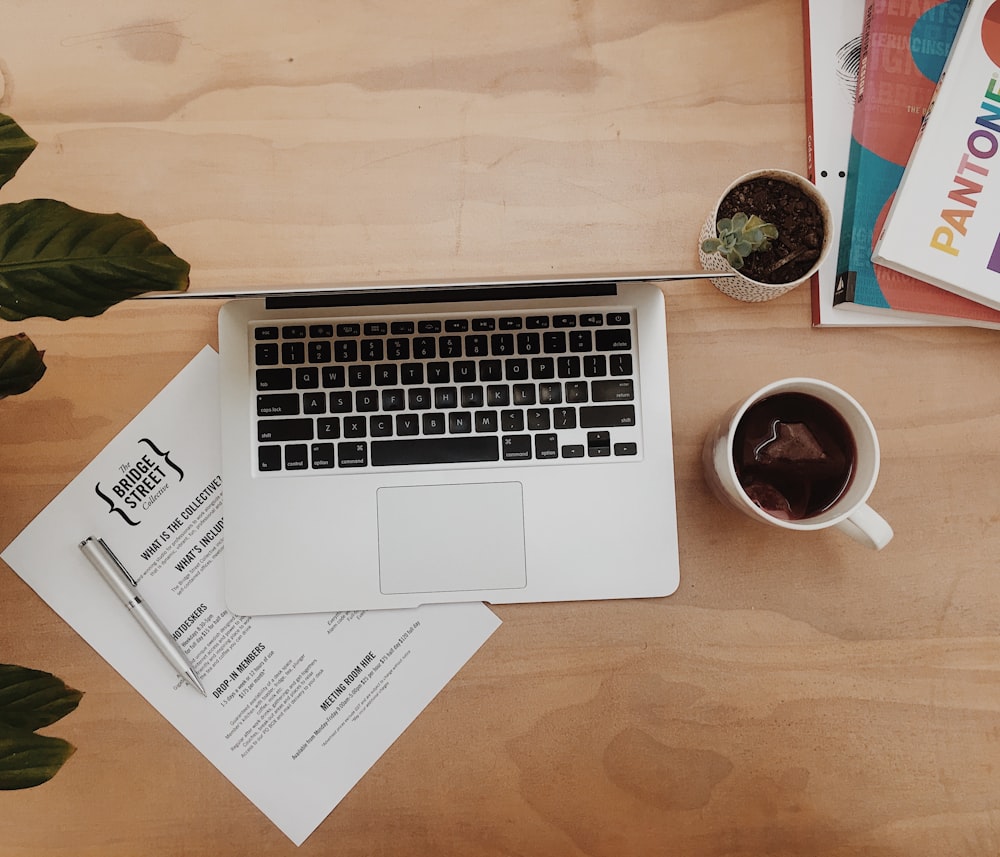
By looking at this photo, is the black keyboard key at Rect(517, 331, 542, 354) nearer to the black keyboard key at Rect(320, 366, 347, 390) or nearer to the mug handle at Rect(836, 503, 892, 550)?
the black keyboard key at Rect(320, 366, 347, 390)

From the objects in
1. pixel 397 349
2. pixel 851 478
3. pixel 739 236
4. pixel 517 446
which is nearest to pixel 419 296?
pixel 397 349

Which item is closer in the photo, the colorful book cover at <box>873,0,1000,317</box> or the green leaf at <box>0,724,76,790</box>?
the green leaf at <box>0,724,76,790</box>

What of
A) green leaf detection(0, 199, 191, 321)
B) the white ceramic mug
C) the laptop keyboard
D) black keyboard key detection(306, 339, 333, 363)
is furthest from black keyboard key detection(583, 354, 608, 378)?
green leaf detection(0, 199, 191, 321)

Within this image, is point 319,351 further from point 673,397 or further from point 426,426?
point 673,397

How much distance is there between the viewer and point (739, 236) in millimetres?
610

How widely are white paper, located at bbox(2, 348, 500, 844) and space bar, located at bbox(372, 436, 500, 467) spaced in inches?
5.1

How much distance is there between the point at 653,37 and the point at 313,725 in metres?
0.67

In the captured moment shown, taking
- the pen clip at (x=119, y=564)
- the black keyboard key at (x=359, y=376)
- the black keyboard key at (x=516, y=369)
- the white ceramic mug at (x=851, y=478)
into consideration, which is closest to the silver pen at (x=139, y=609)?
the pen clip at (x=119, y=564)

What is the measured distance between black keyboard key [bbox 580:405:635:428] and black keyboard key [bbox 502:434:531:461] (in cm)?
5

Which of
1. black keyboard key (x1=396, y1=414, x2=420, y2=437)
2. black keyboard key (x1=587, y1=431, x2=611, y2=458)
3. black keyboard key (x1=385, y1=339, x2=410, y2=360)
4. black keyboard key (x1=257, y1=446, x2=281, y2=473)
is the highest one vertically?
black keyboard key (x1=385, y1=339, x2=410, y2=360)

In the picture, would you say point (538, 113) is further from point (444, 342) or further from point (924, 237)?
point (924, 237)

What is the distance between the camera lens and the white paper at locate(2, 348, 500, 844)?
2.18 ft

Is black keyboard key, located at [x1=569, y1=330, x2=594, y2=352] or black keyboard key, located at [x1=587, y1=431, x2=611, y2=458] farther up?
black keyboard key, located at [x1=569, y1=330, x2=594, y2=352]

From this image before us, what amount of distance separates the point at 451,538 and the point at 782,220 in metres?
0.38
